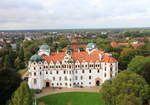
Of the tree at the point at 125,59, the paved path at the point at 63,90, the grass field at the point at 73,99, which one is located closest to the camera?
the grass field at the point at 73,99

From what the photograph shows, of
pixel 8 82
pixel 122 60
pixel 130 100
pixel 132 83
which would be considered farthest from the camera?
pixel 122 60

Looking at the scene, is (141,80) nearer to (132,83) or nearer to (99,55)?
(132,83)

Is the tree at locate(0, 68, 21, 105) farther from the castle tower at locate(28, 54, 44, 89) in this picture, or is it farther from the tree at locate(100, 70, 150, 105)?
the tree at locate(100, 70, 150, 105)

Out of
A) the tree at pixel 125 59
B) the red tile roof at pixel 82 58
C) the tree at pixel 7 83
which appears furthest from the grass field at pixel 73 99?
the tree at pixel 125 59

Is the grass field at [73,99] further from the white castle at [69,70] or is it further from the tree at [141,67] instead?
the tree at [141,67]

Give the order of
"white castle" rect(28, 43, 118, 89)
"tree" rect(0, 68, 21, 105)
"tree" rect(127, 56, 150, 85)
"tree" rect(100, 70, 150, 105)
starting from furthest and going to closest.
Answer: "white castle" rect(28, 43, 118, 89)
"tree" rect(127, 56, 150, 85)
"tree" rect(0, 68, 21, 105)
"tree" rect(100, 70, 150, 105)

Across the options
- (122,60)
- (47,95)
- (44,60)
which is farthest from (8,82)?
(122,60)

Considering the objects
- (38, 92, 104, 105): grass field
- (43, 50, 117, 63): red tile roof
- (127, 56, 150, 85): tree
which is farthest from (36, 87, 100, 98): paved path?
(127, 56, 150, 85): tree
